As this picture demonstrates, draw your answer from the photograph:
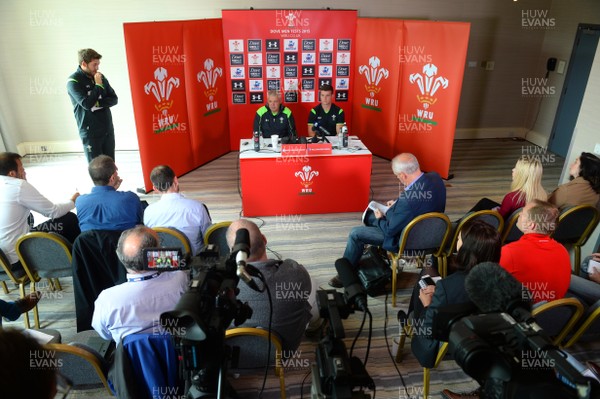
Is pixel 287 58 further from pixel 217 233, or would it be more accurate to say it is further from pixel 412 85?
pixel 217 233

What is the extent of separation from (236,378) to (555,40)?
7.84 metres

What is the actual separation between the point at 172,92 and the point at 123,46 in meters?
1.73

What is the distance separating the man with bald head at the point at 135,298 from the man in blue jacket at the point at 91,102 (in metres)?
3.53

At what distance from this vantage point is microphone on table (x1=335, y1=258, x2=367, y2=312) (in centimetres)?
152

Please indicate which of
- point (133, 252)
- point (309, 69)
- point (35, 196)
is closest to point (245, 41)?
point (309, 69)

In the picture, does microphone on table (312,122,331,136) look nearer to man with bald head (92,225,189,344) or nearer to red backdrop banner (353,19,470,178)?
red backdrop banner (353,19,470,178)

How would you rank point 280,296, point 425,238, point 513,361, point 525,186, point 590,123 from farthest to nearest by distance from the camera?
point 590,123 → point 525,186 → point 425,238 → point 280,296 → point 513,361

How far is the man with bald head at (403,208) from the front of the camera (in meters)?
3.57

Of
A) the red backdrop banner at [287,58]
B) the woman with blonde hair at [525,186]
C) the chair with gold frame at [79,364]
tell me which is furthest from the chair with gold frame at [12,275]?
the red backdrop banner at [287,58]

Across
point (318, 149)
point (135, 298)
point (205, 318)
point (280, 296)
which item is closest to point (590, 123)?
point (318, 149)

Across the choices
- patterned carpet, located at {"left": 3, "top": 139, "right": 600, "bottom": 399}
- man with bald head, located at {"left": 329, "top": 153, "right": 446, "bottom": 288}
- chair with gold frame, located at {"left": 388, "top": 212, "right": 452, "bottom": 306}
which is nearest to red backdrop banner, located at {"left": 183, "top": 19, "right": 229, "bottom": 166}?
patterned carpet, located at {"left": 3, "top": 139, "right": 600, "bottom": 399}

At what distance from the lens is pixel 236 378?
9.61 feet

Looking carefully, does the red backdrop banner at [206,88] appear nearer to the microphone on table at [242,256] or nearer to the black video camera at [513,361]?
the microphone on table at [242,256]

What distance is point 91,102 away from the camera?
5113 mm
